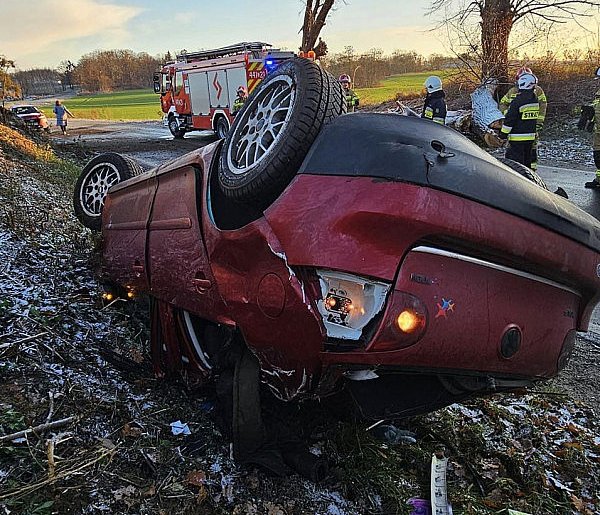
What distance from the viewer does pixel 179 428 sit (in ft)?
8.20

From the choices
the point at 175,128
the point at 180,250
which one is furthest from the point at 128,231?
the point at 175,128

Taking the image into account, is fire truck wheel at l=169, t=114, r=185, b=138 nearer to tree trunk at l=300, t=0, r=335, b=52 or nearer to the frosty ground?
tree trunk at l=300, t=0, r=335, b=52

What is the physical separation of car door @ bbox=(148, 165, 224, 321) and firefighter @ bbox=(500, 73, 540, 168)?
284 inches

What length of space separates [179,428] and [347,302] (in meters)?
1.13

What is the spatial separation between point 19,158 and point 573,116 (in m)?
13.6

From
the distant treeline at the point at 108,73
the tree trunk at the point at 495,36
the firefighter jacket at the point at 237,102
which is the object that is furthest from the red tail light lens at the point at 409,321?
the distant treeline at the point at 108,73

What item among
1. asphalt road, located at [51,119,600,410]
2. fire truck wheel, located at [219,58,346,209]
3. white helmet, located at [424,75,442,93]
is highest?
white helmet, located at [424,75,442,93]

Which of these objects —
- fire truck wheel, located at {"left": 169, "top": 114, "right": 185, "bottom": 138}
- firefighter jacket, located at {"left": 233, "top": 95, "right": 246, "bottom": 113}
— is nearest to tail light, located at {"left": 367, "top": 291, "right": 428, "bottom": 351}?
firefighter jacket, located at {"left": 233, "top": 95, "right": 246, "bottom": 113}

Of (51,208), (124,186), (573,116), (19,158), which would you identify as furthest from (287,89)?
(573,116)

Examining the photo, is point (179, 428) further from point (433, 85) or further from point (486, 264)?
point (433, 85)

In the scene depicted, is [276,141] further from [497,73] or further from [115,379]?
[497,73]

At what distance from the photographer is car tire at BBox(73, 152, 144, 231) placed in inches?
163

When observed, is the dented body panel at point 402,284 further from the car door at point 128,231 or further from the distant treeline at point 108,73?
the distant treeline at point 108,73

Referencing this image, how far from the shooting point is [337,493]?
7.32ft
